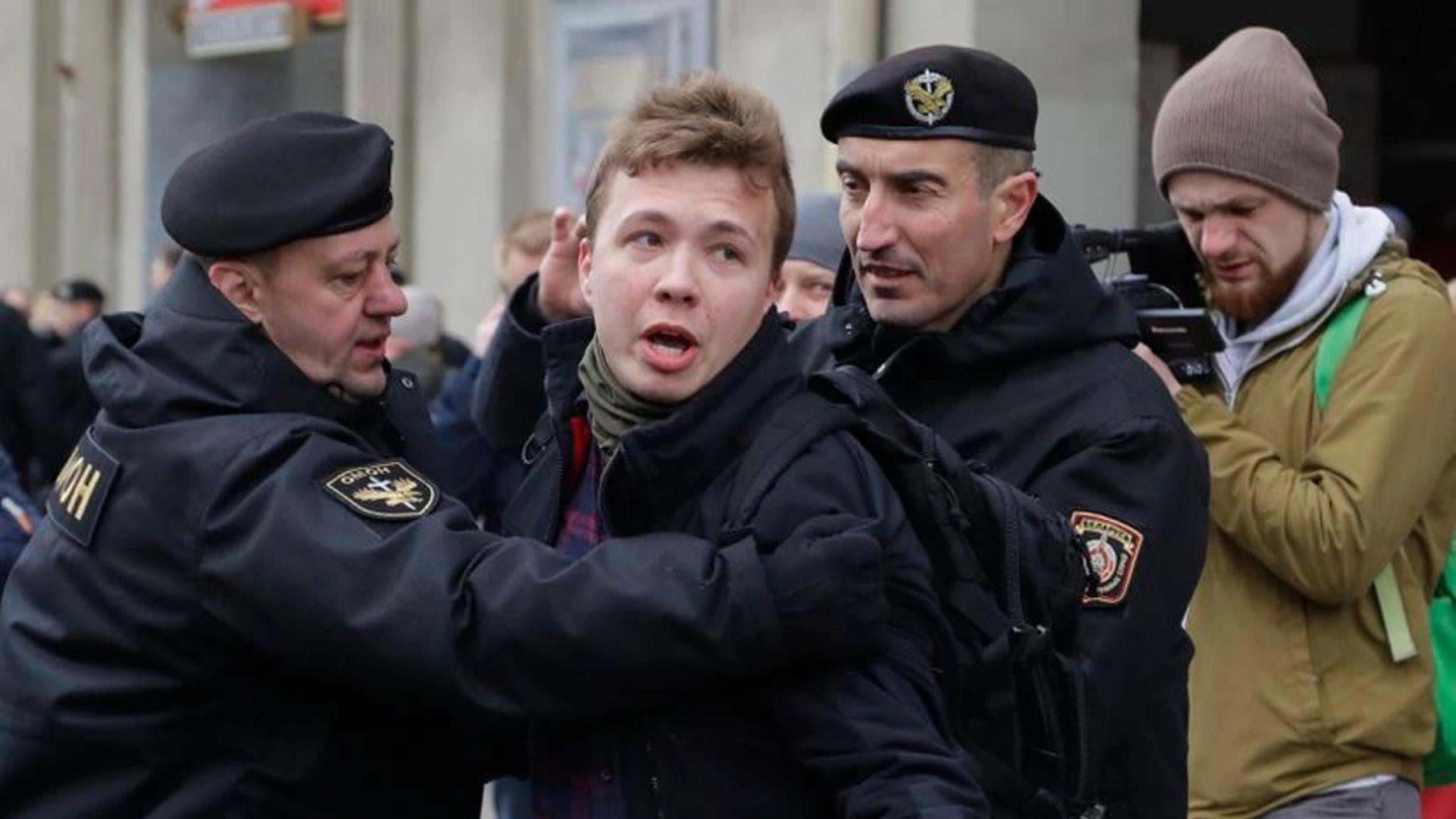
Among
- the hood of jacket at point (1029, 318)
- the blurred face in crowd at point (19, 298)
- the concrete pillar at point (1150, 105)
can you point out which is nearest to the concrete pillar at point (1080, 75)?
the concrete pillar at point (1150, 105)

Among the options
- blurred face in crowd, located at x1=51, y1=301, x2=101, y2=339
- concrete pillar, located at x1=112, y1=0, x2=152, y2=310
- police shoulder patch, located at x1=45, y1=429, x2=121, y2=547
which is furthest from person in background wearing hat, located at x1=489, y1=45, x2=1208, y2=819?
concrete pillar, located at x1=112, y1=0, x2=152, y2=310

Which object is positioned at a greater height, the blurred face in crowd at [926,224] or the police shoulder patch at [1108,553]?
the blurred face in crowd at [926,224]

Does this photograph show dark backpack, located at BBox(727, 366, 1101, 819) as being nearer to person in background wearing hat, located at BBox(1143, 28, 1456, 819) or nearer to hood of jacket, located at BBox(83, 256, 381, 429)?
hood of jacket, located at BBox(83, 256, 381, 429)

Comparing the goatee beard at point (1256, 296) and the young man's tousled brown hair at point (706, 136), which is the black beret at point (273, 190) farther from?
the goatee beard at point (1256, 296)

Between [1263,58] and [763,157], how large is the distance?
182 centimetres

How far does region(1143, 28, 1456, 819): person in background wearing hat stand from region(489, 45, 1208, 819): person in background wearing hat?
56 cm

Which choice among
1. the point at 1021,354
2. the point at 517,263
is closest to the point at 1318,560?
the point at 1021,354

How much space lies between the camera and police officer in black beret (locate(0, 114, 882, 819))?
264cm

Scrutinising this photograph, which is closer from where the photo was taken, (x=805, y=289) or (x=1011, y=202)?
(x=1011, y=202)

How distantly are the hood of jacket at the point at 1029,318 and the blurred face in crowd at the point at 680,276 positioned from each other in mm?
712

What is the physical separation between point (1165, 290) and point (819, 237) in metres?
1.02

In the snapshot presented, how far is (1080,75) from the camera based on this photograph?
8.51 meters

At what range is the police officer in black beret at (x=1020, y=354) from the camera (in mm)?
3387

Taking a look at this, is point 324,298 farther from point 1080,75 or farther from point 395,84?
point 395,84
